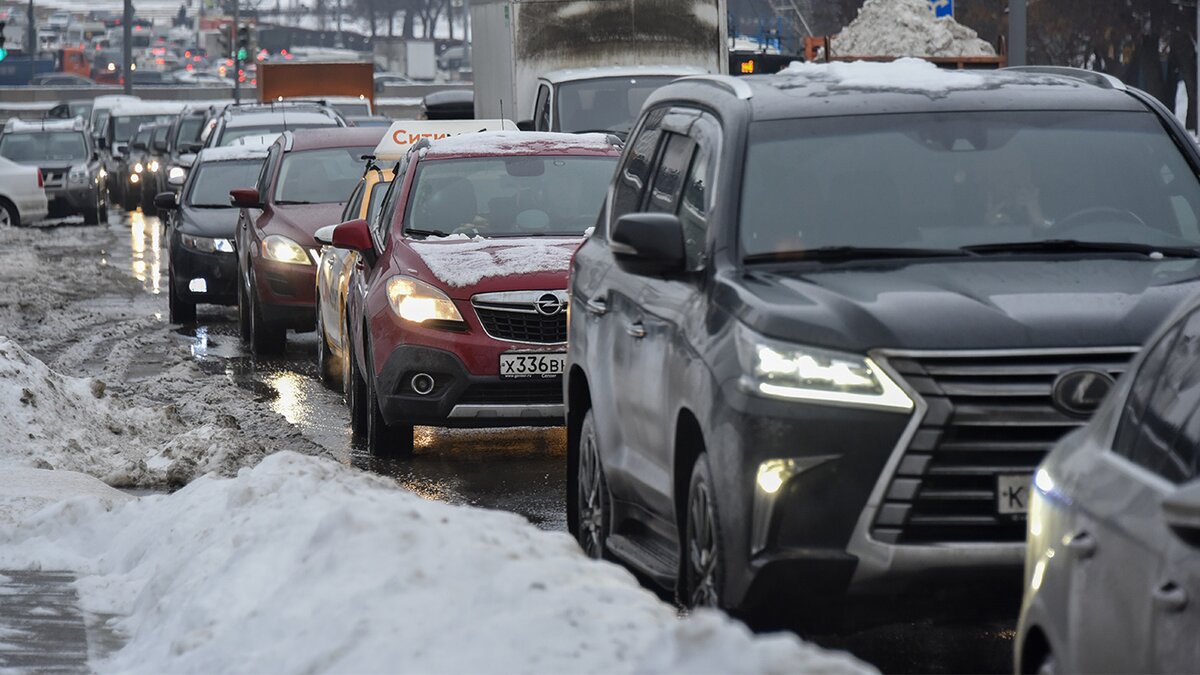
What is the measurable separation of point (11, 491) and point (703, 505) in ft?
15.3

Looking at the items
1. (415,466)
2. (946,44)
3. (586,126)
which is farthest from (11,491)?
(946,44)

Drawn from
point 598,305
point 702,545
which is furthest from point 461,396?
point 702,545

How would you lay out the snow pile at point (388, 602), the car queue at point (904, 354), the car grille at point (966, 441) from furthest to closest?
the car grille at point (966, 441)
the snow pile at point (388, 602)
the car queue at point (904, 354)

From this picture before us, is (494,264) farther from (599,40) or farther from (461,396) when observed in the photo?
(599,40)

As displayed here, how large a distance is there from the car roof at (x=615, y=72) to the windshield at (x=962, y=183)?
15681mm

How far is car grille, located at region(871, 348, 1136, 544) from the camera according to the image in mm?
5688

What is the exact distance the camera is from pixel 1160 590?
3771 mm

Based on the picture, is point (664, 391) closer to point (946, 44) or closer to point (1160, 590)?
point (1160, 590)

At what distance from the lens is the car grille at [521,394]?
37.2 ft

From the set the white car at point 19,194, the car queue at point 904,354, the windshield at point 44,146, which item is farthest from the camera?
the windshield at point 44,146

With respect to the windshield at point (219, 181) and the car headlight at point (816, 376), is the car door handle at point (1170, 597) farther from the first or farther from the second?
the windshield at point (219, 181)

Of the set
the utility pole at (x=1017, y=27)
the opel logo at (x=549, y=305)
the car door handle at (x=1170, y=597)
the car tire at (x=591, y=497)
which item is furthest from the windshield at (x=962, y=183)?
the utility pole at (x=1017, y=27)

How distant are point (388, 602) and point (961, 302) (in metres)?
1.73

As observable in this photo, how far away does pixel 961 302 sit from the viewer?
19.5 ft
